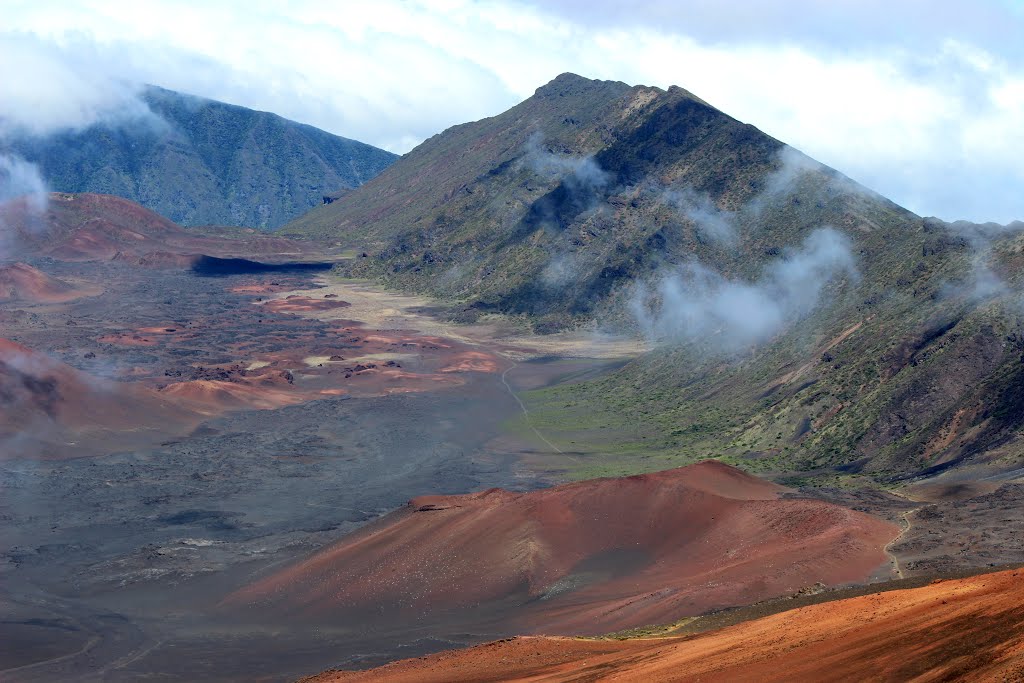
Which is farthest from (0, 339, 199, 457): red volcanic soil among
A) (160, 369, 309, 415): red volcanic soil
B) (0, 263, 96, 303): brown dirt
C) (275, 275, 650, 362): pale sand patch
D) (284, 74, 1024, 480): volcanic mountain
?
(0, 263, 96, 303): brown dirt

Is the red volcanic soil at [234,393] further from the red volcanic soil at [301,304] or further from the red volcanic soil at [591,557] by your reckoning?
the red volcanic soil at [301,304]

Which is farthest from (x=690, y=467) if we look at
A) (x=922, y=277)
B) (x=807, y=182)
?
(x=807, y=182)

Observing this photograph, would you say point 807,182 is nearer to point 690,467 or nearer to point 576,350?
point 576,350

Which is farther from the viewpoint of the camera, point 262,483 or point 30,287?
point 30,287

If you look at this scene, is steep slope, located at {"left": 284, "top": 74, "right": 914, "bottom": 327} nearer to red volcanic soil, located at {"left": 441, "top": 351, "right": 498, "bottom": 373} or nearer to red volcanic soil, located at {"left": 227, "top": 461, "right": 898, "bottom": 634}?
red volcanic soil, located at {"left": 441, "top": 351, "right": 498, "bottom": 373}

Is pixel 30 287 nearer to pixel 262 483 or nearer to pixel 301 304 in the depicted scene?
pixel 301 304

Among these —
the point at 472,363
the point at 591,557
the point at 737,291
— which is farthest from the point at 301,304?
the point at 591,557
